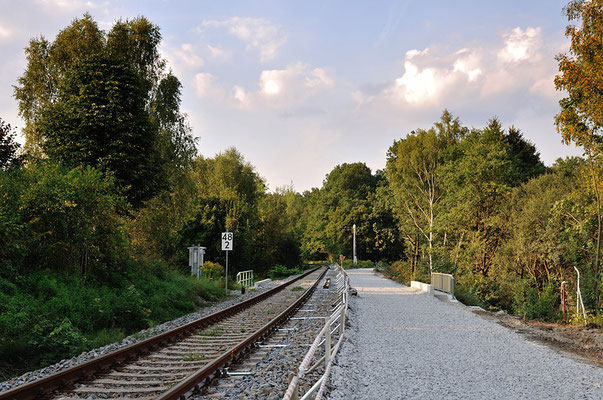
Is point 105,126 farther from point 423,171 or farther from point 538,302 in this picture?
point 423,171

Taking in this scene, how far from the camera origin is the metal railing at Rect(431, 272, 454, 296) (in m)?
21.9

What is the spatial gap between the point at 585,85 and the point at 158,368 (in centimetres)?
1655

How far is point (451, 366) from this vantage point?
8055 millimetres

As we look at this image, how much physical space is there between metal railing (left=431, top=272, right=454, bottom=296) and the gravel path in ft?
27.3

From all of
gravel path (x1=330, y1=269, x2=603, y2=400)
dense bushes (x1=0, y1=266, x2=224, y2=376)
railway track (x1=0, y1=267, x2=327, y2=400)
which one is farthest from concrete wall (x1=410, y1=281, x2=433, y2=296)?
railway track (x1=0, y1=267, x2=327, y2=400)

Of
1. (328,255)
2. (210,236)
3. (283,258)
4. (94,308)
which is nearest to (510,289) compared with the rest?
(210,236)

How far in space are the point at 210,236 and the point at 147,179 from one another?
1572cm

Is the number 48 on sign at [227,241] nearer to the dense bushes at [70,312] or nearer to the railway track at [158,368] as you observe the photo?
the dense bushes at [70,312]

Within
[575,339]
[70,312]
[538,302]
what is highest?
[70,312]

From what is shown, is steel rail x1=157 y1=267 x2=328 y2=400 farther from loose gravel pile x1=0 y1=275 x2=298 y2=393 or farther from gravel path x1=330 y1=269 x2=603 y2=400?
loose gravel pile x1=0 y1=275 x2=298 y2=393

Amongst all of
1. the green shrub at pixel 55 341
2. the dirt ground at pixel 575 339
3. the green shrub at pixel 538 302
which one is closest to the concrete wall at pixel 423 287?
the green shrub at pixel 538 302

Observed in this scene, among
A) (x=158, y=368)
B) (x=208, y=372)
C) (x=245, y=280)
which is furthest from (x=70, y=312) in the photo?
(x=245, y=280)

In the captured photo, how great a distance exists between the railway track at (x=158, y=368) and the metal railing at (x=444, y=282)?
12.3 metres

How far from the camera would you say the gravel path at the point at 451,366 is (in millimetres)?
6543
